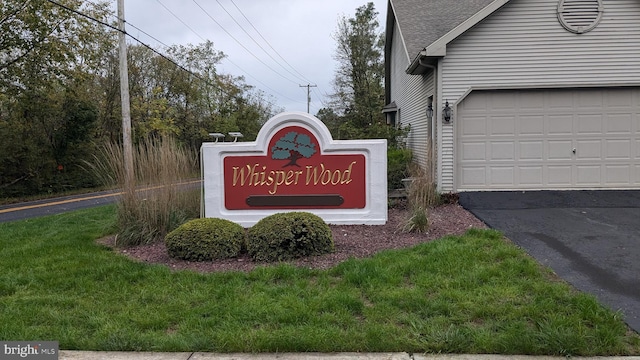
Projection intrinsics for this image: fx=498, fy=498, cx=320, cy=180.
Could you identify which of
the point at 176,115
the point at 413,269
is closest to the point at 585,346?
the point at 413,269

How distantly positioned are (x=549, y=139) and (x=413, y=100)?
15.6ft

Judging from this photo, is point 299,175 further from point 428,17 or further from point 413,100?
point 428,17

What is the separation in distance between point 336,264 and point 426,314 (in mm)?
1883

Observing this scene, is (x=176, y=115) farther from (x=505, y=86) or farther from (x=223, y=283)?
(x=223, y=283)

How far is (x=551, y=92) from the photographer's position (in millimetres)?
11062

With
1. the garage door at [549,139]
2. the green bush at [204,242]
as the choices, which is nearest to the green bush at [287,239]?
the green bush at [204,242]

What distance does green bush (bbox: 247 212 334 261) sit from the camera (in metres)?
6.46

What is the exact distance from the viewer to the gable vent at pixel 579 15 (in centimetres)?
1080

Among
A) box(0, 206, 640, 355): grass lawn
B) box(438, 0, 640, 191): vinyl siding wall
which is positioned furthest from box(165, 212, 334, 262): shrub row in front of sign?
box(438, 0, 640, 191): vinyl siding wall

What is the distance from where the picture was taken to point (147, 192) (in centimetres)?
777

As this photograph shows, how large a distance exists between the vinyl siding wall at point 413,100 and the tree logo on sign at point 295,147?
3.39m

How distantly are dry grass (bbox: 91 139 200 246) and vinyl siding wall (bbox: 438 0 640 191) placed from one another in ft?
20.0

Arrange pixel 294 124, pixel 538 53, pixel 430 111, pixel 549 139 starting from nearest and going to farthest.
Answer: pixel 294 124
pixel 538 53
pixel 549 139
pixel 430 111

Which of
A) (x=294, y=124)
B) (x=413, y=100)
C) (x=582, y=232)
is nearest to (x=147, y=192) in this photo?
(x=294, y=124)
